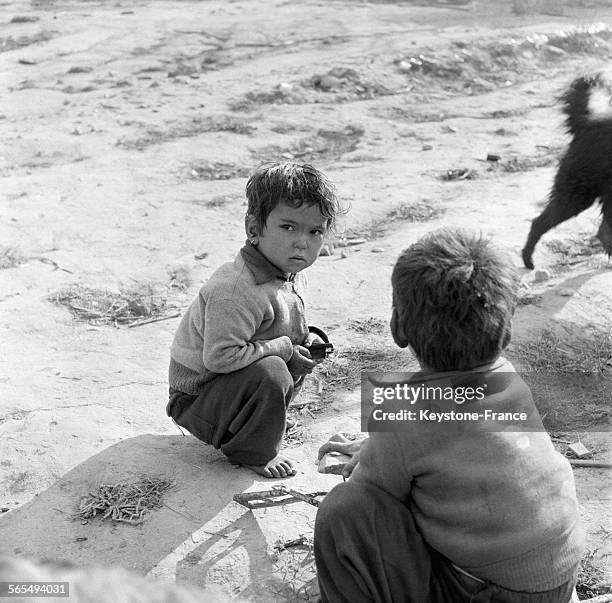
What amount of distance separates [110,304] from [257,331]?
2.00 meters

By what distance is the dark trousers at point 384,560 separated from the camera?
7.70 feet

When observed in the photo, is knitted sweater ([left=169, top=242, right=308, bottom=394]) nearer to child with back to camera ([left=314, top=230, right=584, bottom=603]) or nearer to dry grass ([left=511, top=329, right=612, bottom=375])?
child with back to camera ([left=314, top=230, right=584, bottom=603])

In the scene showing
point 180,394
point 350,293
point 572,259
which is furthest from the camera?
point 572,259

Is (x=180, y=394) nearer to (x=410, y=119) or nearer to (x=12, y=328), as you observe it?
(x=12, y=328)

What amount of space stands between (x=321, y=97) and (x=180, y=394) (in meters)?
6.84

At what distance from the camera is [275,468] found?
3.48m

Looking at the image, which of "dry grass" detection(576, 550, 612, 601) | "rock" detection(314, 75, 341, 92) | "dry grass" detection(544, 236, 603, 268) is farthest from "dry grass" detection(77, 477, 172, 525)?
"rock" detection(314, 75, 341, 92)

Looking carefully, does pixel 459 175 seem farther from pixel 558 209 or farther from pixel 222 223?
pixel 222 223

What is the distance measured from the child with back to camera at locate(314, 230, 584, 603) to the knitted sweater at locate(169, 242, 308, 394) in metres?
1.03

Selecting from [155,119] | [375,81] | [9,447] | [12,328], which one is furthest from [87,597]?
[375,81]

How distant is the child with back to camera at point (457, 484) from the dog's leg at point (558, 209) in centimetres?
360

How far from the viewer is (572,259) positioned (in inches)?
244

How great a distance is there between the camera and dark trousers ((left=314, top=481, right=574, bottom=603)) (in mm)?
2348

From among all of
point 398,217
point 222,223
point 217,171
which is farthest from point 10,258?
point 398,217
